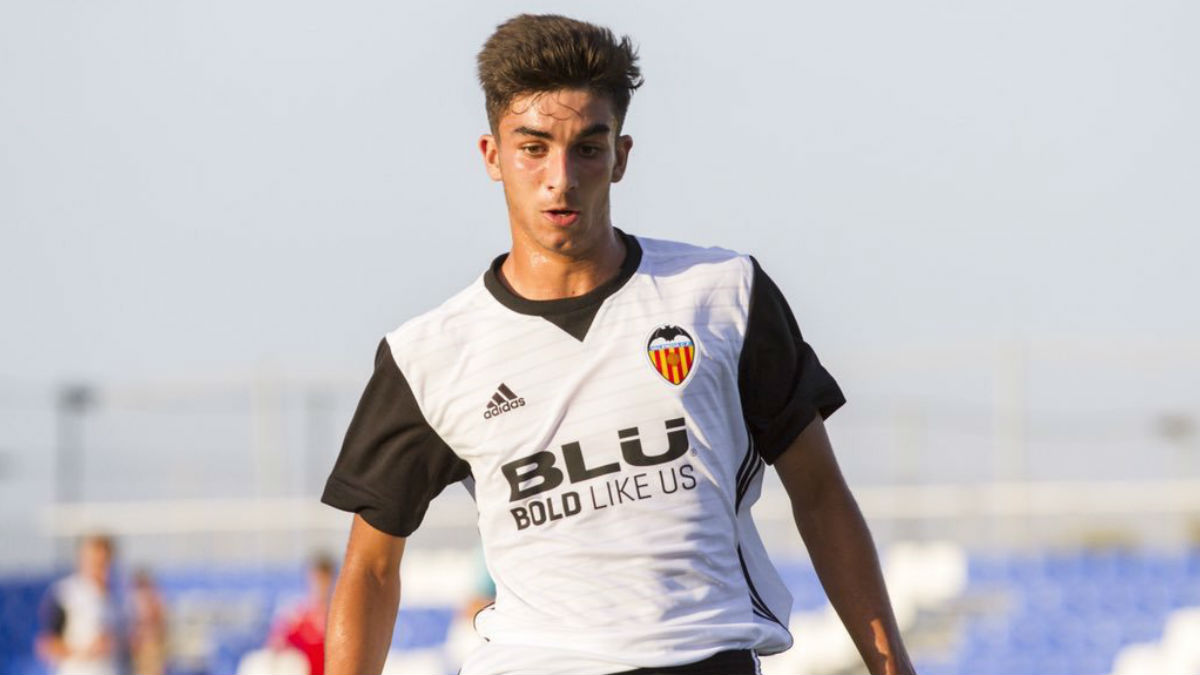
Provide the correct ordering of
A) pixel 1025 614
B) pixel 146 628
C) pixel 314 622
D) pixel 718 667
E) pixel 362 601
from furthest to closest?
pixel 146 628
pixel 1025 614
pixel 314 622
pixel 362 601
pixel 718 667

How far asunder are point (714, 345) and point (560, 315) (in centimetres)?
27

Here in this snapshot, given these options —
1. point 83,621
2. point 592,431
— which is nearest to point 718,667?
point 592,431

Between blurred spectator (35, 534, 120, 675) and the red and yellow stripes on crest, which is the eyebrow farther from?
blurred spectator (35, 534, 120, 675)

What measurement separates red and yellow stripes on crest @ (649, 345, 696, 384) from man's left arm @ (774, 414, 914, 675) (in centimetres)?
27

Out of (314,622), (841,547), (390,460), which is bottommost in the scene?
(314,622)

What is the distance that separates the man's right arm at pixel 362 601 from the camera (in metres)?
3.44

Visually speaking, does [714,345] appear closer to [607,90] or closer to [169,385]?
[607,90]

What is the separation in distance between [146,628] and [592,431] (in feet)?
37.6

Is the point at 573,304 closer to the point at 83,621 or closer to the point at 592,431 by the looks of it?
the point at 592,431

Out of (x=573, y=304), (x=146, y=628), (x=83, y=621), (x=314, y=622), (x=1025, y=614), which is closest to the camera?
(x=573, y=304)

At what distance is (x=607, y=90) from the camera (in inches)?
130

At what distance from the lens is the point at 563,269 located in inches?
132

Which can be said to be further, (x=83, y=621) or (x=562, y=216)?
(x=83, y=621)

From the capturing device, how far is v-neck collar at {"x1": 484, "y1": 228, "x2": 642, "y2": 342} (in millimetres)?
3328
